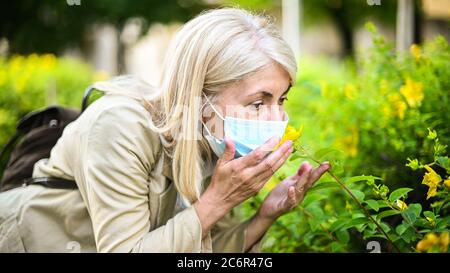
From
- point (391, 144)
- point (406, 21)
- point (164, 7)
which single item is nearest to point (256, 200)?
point (391, 144)

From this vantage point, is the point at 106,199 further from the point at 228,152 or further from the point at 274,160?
the point at 274,160

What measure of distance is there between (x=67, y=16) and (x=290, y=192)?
26.3 ft

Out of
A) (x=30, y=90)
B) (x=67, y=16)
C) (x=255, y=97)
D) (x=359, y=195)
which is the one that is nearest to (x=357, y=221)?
→ (x=359, y=195)

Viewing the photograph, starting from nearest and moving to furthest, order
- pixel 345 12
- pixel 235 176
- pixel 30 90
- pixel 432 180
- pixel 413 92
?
1. pixel 432 180
2. pixel 235 176
3. pixel 413 92
4. pixel 30 90
5. pixel 345 12

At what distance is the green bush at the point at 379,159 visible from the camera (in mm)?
1742

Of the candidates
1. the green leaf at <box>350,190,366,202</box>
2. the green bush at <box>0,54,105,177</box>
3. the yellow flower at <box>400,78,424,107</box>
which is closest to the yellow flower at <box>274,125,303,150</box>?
the green leaf at <box>350,190,366,202</box>

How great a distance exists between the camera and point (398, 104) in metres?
2.26

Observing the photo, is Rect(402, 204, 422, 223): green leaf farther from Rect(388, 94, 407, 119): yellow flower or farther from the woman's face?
Rect(388, 94, 407, 119): yellow flower

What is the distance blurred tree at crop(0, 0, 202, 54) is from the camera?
7.70m

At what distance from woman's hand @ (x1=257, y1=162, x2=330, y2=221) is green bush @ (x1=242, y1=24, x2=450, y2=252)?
35 millimetres

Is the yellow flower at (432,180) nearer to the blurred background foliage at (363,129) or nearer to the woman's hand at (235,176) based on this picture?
the blurred background foliage at (363,129)

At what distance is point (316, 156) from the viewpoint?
180 cm

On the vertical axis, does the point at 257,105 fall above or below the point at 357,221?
above

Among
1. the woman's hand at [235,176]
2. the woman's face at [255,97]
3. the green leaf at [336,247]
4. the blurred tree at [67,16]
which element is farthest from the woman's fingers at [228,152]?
the blurred tree at [67,16]
